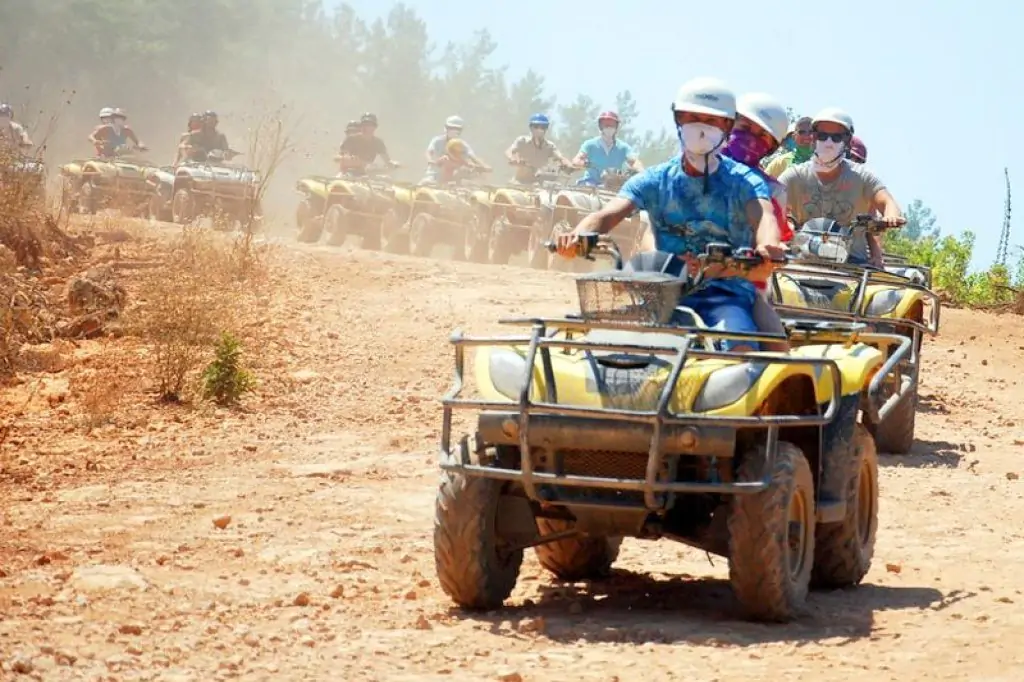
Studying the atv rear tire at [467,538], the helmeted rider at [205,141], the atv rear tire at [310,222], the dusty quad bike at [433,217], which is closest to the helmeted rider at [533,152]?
the dusty quad bike at [433,217]

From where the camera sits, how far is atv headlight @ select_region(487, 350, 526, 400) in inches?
295

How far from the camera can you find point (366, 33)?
3177 inches

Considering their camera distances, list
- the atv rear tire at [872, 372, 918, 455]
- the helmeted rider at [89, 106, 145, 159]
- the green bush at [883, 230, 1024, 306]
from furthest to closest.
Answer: the helmeted rider at [89, 106, 145, 159], the green bush at [883, 230, 1024, 306], the atv rear tire at [872, 372, 918, 455]

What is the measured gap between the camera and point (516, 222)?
1097 inches

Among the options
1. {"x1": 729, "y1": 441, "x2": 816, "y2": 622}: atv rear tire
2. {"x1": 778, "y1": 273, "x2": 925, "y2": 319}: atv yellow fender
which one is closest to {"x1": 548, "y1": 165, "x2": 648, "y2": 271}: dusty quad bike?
{"x1": 778, "y1": 273, "x2": 925, "y2": 319}: atv yellow fender

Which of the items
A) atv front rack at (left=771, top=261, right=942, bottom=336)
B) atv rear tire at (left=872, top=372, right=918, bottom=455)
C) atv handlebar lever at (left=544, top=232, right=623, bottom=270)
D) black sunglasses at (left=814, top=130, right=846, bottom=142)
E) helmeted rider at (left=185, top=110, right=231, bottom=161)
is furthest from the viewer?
helmeted rider at (left=185, top=110, right=231, bottom=161)

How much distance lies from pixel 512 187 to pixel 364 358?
11.8 m

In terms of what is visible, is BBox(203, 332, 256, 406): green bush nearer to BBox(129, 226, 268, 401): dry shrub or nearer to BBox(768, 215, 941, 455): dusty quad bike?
BBox(129, 226, 268, 401): dry shrub

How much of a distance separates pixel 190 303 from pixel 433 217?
1400 centimetres

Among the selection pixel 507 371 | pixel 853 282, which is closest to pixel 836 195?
pixel 853 282

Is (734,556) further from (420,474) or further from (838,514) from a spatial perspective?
(420,474)

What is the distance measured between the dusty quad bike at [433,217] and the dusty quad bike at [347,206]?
0.21 meters

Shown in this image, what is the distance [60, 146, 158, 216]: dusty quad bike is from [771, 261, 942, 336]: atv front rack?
18396 millimetres

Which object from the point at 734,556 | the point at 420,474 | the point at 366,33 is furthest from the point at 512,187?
the point at 366,33
